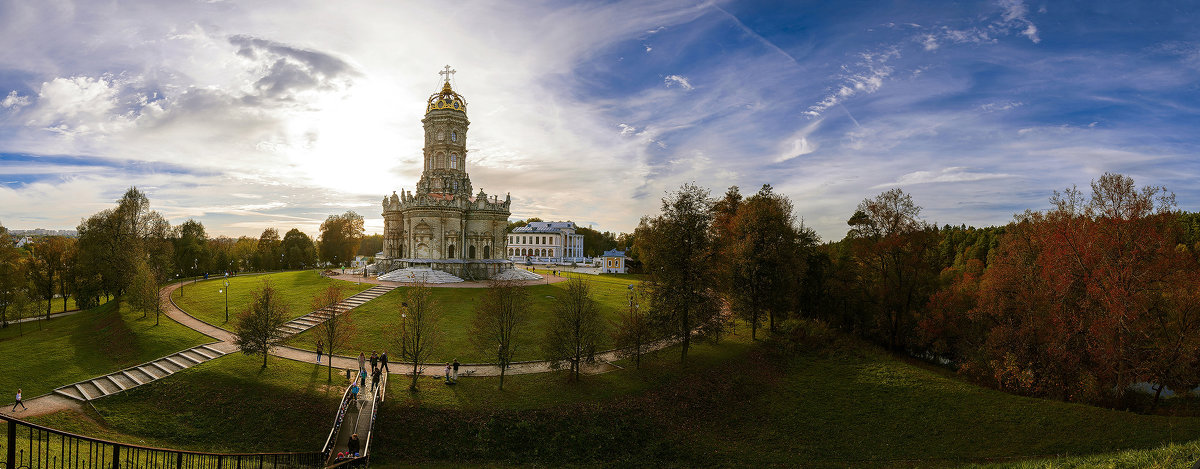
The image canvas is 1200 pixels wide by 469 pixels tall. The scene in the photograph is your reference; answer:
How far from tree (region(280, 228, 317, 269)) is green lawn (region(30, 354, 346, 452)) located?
53.6 m

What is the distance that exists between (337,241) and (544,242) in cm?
3789

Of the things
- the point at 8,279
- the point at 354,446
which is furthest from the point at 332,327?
the point at 8,279

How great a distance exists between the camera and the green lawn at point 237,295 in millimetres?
32925

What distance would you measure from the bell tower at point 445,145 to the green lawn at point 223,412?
107ft

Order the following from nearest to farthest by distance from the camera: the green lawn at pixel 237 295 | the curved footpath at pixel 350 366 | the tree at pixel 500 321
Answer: the curved footpath at pixel 350 366 → the tree at pixel 500 321 → the green lawn at pixel 237 295

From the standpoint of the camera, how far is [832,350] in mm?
27938

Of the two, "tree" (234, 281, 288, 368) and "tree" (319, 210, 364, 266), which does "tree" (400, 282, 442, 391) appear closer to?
"tree" (234, 281, 288, 368)

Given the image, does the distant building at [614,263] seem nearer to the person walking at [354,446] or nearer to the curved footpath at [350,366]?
the curved footpath at [350,366]

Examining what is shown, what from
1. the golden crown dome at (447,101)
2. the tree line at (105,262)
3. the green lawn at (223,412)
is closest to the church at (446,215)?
the golden crown dome at (447,101)

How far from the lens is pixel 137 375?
22125 millimetres

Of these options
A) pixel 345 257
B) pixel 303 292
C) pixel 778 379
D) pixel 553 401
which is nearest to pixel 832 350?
pixel 778 379

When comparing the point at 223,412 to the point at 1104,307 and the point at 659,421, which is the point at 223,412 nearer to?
the point at 659,421

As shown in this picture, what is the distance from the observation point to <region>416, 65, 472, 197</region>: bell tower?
2082 inches

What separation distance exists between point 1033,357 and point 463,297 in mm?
34519
